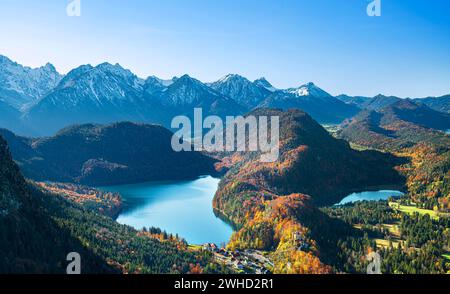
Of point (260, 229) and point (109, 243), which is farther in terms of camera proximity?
point (260, 229)

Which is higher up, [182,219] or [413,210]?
[413,210]

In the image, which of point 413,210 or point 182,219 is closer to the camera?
point 413,210

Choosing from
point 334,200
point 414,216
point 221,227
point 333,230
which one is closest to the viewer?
point 333,230

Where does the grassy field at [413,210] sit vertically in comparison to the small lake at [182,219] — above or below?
above

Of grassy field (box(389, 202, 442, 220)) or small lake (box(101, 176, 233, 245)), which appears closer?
small lake (box(101, 176, 233, 245))

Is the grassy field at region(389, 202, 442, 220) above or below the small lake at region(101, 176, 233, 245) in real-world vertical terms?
above

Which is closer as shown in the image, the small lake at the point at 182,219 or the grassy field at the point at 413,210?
the small lake at the point at 182,219

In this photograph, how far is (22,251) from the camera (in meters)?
75.0

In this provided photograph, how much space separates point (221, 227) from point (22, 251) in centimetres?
8544
